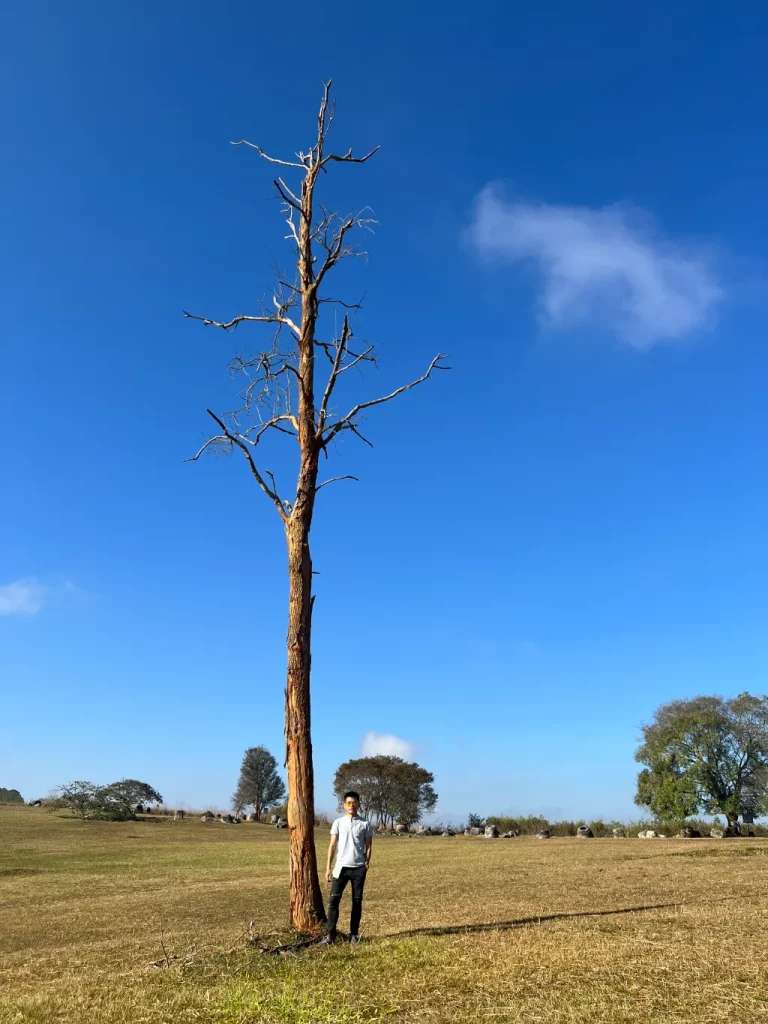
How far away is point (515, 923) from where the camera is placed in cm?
1262

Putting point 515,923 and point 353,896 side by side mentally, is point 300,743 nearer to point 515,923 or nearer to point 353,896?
point 353,896

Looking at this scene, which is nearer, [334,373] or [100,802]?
[334,373]

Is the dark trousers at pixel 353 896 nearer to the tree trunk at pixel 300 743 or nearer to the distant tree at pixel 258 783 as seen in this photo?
the tree trunk at pixel 300 743

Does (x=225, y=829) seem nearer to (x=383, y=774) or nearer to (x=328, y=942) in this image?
(x=383, y=774)

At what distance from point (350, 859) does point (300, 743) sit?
174 centimetres

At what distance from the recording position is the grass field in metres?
7.35

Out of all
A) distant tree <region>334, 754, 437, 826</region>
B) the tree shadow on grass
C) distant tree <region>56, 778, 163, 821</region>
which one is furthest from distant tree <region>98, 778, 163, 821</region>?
the tree shadow on grass

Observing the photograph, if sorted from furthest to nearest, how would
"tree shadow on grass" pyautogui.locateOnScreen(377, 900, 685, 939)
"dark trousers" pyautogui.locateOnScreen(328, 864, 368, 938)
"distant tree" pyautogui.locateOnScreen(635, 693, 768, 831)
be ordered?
"distant tree" pyautogui.locateOnScreen(635, 693, 768, 831) → "tree shadow on grass" pyautogui.locateOnScreen(377, 900, 685, 939) → "dark trousers" pyautogui.locateOnScreen(328, 864, 368, 938)

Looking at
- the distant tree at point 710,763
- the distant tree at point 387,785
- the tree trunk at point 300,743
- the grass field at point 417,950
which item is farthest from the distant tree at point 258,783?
the tree trunk at point 300,743

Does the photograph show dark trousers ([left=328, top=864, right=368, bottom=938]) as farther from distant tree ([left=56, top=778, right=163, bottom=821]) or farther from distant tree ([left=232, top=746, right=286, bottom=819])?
distant tree ([left=232, top=746, right=286, bottom=819])

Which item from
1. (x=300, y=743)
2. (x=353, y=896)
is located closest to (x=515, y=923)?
(x=353, y=896)

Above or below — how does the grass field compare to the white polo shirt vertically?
below

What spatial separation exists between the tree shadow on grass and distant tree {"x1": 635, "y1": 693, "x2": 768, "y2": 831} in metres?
37.1

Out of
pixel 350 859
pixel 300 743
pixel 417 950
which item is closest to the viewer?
pixel 417 950
